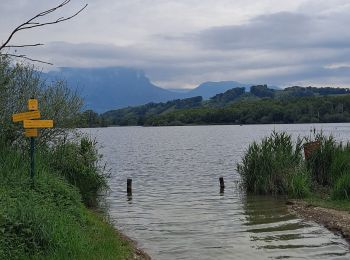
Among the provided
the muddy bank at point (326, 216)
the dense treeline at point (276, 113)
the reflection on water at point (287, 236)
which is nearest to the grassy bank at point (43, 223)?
the reflection on water at point (287, 236)

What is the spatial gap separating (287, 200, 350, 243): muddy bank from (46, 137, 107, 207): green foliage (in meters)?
7.79

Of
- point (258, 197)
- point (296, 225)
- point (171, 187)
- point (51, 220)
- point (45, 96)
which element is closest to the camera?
point (51, 220)

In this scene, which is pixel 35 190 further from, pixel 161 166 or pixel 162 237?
pixel 161 166

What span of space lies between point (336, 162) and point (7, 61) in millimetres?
15380

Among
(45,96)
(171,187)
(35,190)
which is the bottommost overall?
(171,187)

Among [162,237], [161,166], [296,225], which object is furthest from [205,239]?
[161,166]

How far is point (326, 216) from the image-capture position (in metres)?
16.6

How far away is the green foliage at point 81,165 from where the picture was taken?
17.8 m

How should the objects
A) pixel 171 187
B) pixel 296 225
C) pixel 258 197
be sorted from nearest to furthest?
pixel 296 225
pixel 258 197
pixel 171 187

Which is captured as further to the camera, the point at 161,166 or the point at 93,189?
the point at 161,166

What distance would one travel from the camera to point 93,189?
19.7 metres

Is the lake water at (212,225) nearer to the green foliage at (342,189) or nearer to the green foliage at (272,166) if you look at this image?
the green foliage at (272,166)

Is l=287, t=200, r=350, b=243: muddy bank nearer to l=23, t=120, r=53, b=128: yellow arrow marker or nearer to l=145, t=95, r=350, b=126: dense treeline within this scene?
l=23, t=120, r=53, b=128: yellow arrow marker

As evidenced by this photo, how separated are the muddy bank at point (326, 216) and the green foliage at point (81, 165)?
7791mm
